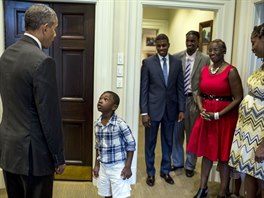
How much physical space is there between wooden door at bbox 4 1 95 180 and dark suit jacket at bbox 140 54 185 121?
0.53m

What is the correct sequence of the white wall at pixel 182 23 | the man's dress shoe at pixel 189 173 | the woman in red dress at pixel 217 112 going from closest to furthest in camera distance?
the woman in red dress at pixel 217 112, the man's dress shoe at pixel 189 173, the white wall at pixel 182 23

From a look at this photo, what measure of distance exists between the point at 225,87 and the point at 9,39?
6.56 ft

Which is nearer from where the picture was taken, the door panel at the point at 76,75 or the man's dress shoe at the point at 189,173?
the door panel at the point at 76,75

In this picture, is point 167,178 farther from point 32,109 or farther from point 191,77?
point 32,109

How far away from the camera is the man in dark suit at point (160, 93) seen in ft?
9.92

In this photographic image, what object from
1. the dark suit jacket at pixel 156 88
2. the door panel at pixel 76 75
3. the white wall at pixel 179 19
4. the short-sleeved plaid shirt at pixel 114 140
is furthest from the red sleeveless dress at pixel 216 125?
the white wall at pixel 179 19

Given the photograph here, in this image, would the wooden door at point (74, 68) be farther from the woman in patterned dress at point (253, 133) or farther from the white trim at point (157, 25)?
the white trim at point (157, 25)

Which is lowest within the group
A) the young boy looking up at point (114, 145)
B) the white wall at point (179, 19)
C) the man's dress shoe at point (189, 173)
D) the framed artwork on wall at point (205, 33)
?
the man's dress shoe at point (189, 173)

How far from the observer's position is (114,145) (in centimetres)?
217

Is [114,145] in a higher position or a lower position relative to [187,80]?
lower

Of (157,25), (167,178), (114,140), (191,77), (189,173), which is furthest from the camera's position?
(157,25)

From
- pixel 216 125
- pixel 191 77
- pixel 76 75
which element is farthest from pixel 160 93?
pixel 76 75

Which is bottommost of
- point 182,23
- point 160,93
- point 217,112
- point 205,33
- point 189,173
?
point 189,173

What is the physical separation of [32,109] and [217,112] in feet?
5.38
